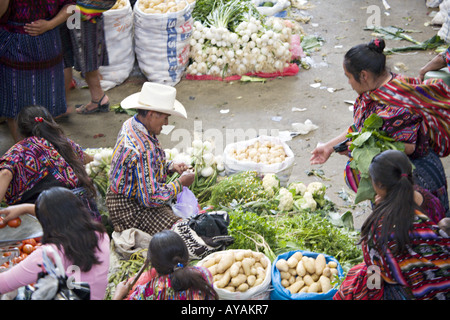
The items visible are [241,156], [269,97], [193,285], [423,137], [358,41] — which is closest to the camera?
[193,285]

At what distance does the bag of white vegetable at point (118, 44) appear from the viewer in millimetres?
6184

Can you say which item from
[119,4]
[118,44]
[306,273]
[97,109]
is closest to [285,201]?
[306,273]

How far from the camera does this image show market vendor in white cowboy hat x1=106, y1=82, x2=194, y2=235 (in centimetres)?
358

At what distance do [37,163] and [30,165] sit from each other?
0.16 ft

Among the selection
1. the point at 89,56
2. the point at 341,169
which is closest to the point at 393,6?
the point at 341,169

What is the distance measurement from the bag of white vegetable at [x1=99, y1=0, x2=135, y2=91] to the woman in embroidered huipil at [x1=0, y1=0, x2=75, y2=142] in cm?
121

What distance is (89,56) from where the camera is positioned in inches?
230

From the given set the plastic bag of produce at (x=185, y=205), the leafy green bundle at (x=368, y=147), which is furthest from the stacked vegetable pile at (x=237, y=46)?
the leafy green bundle at (x=368, y=147)

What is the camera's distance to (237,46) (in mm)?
6609

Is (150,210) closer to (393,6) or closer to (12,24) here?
(12,24)

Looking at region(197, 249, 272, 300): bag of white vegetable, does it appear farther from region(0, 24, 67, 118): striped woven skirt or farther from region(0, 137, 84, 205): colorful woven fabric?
region(0, 24, 67, 118): striped woven skirt

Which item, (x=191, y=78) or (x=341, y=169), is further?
(x=191, y=78)

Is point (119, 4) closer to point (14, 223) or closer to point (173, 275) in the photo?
point (14, 223)

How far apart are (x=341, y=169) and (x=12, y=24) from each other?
10.8ft
